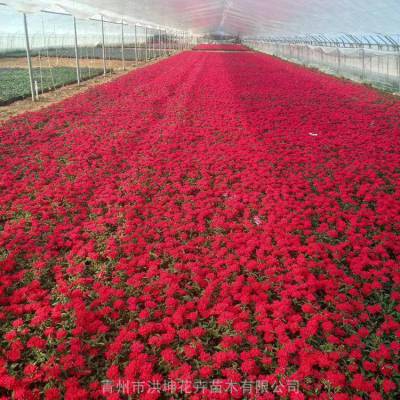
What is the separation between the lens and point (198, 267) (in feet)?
12.9

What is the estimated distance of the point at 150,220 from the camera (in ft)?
16.0

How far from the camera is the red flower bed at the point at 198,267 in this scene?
278 centimetres

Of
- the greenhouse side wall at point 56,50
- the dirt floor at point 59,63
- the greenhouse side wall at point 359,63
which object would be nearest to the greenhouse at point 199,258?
the greenhouse side wall at point 359,63

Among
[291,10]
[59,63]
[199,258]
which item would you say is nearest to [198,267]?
[199,258]

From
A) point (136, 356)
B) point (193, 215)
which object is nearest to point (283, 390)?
point (136, 356)

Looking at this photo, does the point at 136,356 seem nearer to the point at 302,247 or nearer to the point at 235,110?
the point at 302,247

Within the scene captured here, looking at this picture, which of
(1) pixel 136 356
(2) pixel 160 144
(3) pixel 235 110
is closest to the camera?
(1) pixel 136 356

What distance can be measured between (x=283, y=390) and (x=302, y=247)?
1.91 meters

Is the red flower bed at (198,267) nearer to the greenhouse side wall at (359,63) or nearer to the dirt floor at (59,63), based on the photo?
the greenhouse side wall at (359,63)

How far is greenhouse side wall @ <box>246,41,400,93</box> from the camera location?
Result: 1800 centimetres

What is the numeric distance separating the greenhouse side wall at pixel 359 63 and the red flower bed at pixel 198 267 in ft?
39.1

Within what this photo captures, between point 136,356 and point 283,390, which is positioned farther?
point 136,356

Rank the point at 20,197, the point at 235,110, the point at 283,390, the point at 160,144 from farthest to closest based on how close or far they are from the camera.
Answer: the point at 235,110, the point at 160,144, the point at 20,197, the point at 283,390

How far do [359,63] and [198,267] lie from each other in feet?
70.1
